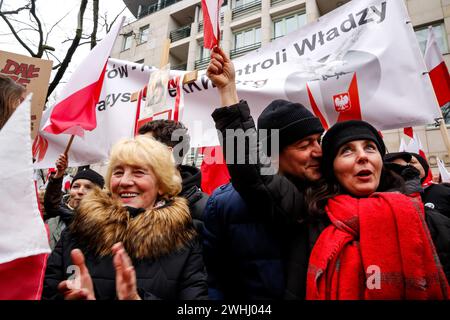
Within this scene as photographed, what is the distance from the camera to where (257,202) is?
1.16m

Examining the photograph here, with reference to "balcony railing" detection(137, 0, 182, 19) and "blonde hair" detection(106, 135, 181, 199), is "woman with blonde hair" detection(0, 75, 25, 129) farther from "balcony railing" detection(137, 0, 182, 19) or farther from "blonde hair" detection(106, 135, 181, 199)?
"balcony railing" detection(137, 0, 182, 19)

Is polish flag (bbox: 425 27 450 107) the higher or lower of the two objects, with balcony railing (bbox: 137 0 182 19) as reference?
lower

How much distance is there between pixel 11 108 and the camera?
1.27 meters

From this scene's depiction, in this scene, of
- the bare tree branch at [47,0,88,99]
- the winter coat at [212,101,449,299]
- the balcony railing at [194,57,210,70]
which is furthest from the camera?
the balcony railing at [194,57,210,70]

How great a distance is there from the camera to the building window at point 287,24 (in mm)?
12891

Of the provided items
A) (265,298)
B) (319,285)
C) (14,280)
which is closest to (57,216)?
(14,280)

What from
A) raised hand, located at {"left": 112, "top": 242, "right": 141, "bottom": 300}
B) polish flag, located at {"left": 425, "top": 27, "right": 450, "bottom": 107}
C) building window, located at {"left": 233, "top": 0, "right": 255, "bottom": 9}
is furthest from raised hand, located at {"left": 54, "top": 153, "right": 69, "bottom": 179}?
building window, located at {"left": 233, "top": 0, "right": 255, "bottom": 9}

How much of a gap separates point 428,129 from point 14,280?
9896mm

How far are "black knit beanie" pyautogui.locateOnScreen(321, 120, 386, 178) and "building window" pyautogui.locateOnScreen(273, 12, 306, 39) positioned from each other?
12.7 m

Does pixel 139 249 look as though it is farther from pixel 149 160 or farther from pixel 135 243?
Result: pixel 149 160

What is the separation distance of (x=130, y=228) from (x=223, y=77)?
761 mm

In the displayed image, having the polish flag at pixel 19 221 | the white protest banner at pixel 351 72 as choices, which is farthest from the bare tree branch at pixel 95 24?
the polish flag at pixel 19 221

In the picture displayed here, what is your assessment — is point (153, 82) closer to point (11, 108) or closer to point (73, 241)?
point (11, 108)

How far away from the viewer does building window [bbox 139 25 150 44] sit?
17.0 metres
